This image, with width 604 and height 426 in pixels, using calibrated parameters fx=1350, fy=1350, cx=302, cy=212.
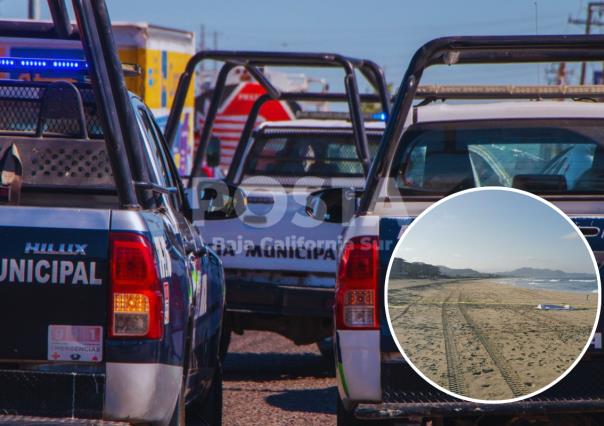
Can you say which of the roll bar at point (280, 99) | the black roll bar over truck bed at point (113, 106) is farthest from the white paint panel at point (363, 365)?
the roll bar at point (280, 99)

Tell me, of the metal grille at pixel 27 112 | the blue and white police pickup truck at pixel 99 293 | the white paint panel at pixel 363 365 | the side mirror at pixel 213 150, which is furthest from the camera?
the side mirror at pixel 213 150

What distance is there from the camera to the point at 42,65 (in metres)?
6.03

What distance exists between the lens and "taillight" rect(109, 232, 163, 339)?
4992 millimetres

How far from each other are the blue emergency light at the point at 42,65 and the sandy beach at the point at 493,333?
1.88 metres

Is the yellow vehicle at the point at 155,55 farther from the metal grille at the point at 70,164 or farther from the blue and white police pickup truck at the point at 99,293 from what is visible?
the blue and white police pickup truck at the point at 99,293

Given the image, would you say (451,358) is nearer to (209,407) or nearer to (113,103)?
(113,103)

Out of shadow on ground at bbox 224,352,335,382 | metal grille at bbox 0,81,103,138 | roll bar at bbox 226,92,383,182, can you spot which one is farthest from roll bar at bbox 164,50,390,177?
metal grille at bbox 0,81,103,138

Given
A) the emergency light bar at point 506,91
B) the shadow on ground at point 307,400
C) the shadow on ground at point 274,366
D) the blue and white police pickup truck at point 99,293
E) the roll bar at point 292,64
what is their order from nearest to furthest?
the blue and white police pickup truck at point 99,293 < the emergency light bar at point 506,91 < the shadow on ground at point 307,400 < the shadow on ground at point 274,366 < the roll bar at point 292,64

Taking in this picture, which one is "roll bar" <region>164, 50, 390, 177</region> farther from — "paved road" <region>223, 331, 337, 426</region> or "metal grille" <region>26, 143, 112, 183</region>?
"metal grille" <region>26, 143, 112, 183</region>

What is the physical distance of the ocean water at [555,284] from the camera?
16.3 feet

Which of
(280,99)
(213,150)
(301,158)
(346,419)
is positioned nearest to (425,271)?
(346,419)

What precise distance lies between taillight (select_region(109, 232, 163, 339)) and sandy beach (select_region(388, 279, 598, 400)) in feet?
3.32

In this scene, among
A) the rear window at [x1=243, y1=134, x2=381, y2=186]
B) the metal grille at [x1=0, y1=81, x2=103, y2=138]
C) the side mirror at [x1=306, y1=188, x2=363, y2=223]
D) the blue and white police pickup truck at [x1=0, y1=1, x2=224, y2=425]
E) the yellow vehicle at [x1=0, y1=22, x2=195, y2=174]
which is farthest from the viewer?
the yellow vehicle at [x1=0, y1=22, x2=195, y2=174]

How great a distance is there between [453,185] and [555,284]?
1.36m
